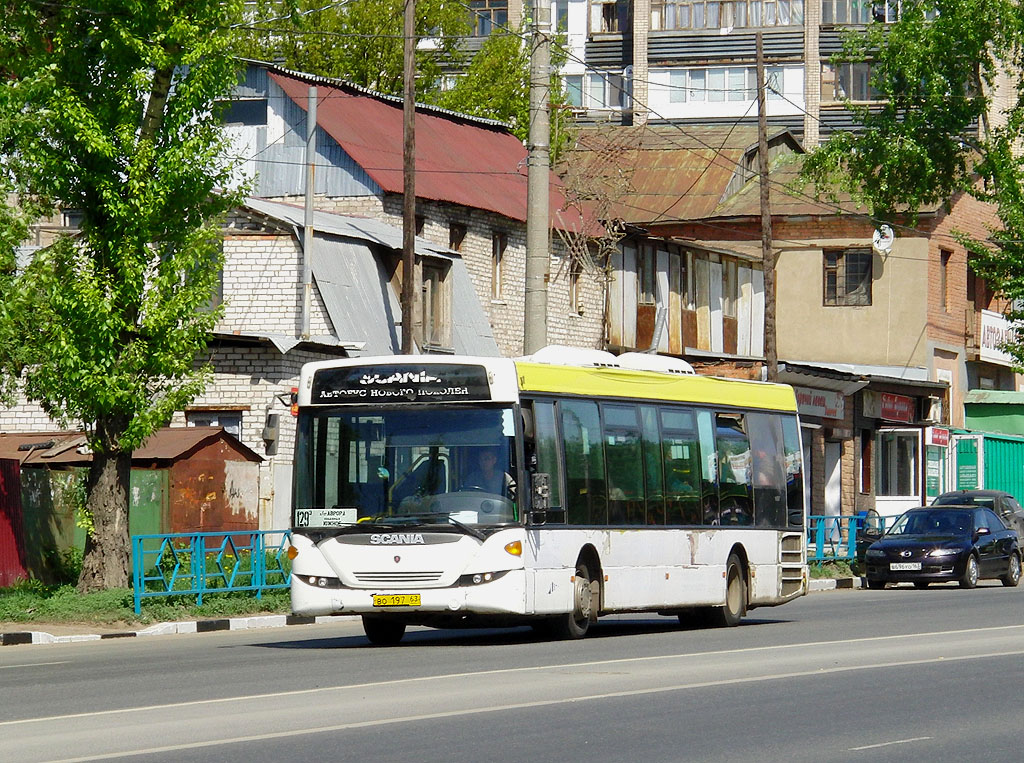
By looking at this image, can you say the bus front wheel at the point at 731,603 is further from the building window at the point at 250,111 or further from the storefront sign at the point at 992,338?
the storefront sign at the point at 992,338

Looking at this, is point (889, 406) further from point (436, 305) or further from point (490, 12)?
point (490, 12)

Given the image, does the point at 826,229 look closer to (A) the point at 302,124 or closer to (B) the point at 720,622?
(A) the point at 302,124

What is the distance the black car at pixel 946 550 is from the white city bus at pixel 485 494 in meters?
12.0

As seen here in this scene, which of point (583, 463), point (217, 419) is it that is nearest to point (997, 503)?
point (217, 419)

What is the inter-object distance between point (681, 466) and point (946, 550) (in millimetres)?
12304

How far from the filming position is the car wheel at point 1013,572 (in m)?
33.0

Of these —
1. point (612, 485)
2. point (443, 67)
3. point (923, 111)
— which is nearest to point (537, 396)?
point (612, 485)

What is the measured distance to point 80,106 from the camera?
22.9 m

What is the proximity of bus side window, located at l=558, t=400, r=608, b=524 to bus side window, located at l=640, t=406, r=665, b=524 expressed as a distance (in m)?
0.94

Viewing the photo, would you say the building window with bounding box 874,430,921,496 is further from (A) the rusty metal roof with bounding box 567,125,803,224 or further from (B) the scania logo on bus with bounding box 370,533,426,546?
(B) the scania logo on bus with bounding box 370,533,426,546

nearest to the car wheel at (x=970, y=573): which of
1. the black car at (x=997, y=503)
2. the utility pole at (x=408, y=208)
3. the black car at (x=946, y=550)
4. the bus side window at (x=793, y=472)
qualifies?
the black car at (x=946, y=550)

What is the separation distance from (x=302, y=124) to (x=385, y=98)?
4.19m

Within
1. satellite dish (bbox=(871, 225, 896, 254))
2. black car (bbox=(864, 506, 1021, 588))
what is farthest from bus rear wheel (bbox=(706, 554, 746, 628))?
satellite dish (bbox=(871, 225, 896, 254))

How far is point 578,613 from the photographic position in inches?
751
